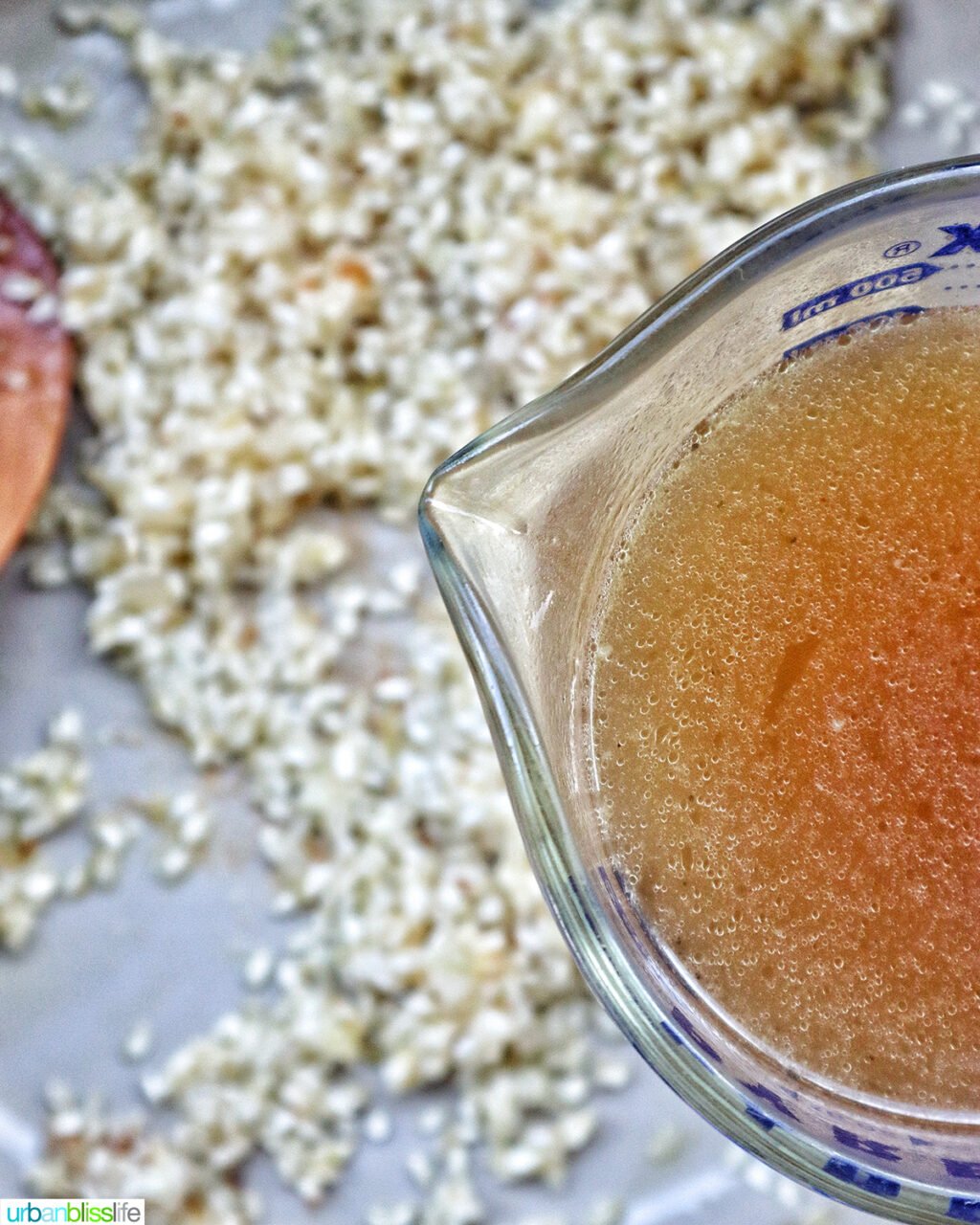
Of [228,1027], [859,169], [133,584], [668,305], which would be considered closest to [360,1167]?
[228,1027]

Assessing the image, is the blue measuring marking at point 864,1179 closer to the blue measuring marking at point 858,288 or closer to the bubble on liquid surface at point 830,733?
the bubble on liquid surface at point 830,733

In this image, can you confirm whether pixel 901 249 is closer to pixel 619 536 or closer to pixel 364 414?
pixel 619 536

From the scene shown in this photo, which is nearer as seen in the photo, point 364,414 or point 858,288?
point 858,288
